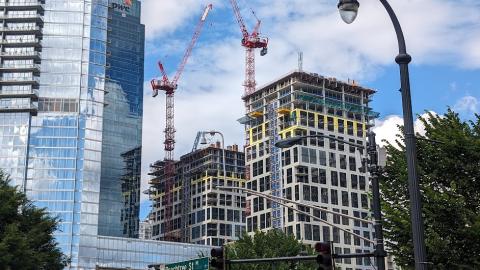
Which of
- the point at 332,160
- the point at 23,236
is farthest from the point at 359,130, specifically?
the point at 23,236

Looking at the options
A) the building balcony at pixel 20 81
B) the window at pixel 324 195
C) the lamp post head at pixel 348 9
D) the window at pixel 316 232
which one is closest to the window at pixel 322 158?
the window at pixel 324 195

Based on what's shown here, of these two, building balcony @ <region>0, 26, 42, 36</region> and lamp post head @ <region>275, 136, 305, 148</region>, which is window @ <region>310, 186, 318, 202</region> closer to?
building balcony @ <region>0, 26, 42, 36</region>

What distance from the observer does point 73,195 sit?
153 m

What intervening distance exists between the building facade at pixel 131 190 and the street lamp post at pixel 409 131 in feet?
582

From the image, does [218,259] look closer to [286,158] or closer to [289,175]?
[289,175]

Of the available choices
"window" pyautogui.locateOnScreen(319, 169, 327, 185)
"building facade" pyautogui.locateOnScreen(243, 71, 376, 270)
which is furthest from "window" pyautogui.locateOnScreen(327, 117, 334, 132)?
"window" pyautogui.locateOnScreen(319, 169, 327, 185)

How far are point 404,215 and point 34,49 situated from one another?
467 ft

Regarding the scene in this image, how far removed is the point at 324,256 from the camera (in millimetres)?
19500

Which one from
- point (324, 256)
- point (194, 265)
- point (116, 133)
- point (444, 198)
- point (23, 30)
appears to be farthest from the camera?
point (116, 133)

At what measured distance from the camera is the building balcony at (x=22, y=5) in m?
162

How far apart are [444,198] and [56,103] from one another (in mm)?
139610

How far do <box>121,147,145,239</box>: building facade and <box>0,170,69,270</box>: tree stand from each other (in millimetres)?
137886

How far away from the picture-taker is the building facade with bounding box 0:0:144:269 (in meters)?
154

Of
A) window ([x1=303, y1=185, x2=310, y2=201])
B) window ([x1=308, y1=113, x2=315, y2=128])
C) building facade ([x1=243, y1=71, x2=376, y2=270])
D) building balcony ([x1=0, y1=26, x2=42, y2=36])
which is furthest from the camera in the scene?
window ([x1=308, y1=113, x2=315, y2=128])
